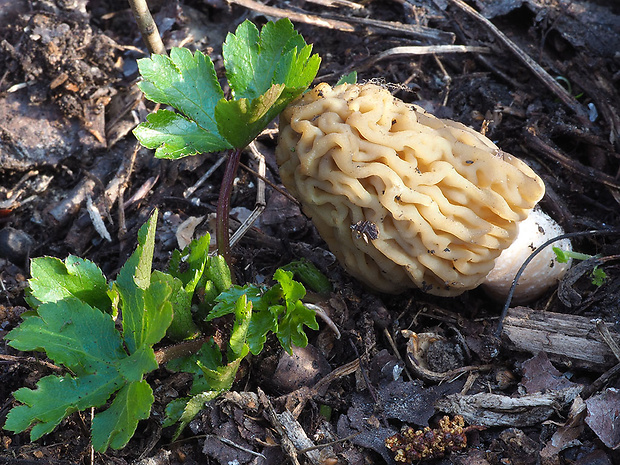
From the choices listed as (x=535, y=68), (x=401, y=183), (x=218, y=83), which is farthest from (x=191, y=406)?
Result: (x=535, y=68)

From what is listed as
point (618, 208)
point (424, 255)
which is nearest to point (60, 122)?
point (424, 255)

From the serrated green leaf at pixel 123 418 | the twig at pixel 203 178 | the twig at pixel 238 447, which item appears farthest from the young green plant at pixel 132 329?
the twig at pixel 203 178

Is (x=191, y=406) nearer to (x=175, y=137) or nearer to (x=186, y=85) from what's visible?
(x=175, y=137)

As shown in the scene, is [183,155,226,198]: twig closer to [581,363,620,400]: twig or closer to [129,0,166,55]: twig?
[129,0,166,55]: twig

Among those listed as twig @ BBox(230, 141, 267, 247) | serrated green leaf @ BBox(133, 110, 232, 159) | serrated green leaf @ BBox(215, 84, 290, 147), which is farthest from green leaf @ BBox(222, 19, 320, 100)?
twig @ BBox(230, 141, 267, 247)

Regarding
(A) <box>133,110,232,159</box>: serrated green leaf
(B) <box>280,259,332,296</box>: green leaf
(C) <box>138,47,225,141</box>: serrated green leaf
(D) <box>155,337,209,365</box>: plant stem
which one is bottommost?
(D) <box>155,337,209,365</box>: plant stem

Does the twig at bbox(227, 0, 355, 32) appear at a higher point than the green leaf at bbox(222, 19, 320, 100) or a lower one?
lower

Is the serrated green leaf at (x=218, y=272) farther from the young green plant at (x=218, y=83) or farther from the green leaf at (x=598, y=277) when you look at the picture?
the green leaf at (x=598, y=277)

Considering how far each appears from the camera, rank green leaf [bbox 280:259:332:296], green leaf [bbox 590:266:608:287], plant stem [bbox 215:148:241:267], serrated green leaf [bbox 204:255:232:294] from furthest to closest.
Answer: green leaf [bbox 280:259:332:296] → green leaf [bbox 590:266:608:287] → plant stem [bbox 215:148:241:267] → serrated green leaf [bbox 204:255:232:294]
